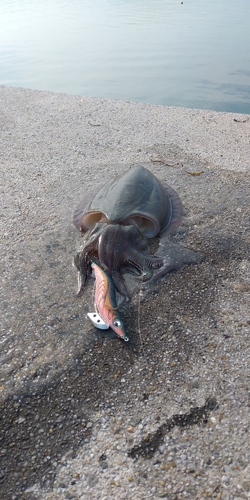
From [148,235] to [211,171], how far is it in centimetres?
157

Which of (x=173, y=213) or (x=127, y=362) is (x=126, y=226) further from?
(x=127, y=362)

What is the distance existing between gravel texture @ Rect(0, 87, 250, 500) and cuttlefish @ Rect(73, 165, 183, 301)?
0.12 meters

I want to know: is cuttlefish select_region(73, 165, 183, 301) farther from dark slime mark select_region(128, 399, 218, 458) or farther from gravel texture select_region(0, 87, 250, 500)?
dark slime mark select_region(128, 399, 218, 458)

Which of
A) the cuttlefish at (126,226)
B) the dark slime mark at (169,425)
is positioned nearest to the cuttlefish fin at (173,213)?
the cuttlefish at (126,226)

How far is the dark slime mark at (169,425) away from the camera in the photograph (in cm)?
228

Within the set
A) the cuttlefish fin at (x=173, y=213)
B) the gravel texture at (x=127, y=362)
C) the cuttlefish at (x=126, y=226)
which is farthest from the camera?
the cuttlefish fin at (x=173, y=213)

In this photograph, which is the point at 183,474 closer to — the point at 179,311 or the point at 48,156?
the point at 179,311

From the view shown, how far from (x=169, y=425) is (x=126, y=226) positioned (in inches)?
64.8

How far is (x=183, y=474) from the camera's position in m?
2.17

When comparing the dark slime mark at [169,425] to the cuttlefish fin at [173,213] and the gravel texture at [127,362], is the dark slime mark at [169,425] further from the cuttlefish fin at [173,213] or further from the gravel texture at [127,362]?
the cuttlefish fin at [173,213]

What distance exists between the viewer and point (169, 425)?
7.86 feet

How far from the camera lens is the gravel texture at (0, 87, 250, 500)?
7.22ft

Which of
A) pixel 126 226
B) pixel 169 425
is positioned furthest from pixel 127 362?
pixel 126 226

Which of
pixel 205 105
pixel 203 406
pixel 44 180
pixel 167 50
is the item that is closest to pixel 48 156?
pixel 44 180
